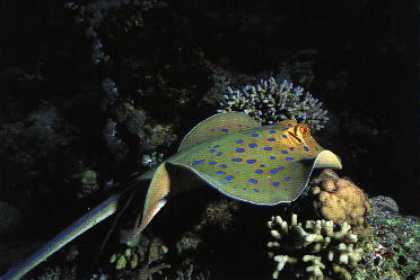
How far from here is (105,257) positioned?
502 centimetres

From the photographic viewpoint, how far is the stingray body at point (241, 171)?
2846 mm

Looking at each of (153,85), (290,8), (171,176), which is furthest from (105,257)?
(290,8)

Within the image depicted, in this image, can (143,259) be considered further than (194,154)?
Yes

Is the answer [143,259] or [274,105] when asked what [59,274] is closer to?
[143,259]

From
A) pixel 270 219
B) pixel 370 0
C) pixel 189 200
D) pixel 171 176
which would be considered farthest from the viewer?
pixel 370 0

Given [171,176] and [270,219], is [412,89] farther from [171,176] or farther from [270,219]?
[171,176]

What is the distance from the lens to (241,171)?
10.4 ft

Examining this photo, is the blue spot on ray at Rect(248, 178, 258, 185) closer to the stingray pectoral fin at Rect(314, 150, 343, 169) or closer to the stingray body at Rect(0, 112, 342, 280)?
the stingray body at Rect(0, 112, 342, 280)

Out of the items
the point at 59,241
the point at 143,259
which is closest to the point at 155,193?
the point at 59,241

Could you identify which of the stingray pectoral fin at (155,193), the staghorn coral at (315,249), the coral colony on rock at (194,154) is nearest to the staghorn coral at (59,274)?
the coral colony on rock at (194,154)

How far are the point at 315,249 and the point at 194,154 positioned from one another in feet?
5.02

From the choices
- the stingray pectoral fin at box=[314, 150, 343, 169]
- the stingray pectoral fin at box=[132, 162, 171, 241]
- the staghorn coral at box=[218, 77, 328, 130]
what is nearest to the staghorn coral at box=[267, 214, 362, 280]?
the stingray pectoral fin at box=[314, 150, 343, 169]

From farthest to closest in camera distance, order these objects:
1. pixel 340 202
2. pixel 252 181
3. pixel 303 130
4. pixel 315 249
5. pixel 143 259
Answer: pixel 143 259
pixel 303 130
pixel 340 202
pixel 315 249
pixel 252 181

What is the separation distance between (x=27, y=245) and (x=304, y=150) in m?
5.81
